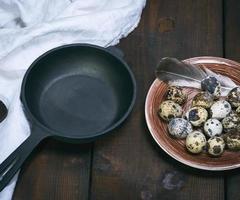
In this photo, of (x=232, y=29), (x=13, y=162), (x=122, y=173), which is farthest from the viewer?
(x=232, y=29)

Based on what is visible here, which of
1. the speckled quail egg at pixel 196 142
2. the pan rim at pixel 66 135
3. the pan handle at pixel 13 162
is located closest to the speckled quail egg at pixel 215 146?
the speckled quail egg at pixel 196 142

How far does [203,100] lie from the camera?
889 mm

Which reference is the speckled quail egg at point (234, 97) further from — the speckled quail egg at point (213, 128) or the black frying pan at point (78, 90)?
the black frying pan at point (78, 90)

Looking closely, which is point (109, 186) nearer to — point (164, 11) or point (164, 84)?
point (164, 84)

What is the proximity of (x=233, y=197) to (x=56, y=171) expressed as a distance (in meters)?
0.31

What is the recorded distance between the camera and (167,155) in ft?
2.92

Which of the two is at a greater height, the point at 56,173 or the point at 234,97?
the point at 234,97

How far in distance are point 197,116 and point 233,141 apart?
0.07 m

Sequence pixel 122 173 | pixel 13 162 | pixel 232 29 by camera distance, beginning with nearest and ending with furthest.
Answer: pixel 13 162 < pixel 122 173 < pixel 232 29

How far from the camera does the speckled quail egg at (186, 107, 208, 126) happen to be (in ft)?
2.85

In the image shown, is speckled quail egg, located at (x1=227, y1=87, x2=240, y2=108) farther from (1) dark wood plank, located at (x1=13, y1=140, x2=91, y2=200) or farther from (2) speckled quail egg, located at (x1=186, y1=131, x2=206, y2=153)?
(1) dark wood plank, located at (x1=13, y1=140, x2=91, y2=200)

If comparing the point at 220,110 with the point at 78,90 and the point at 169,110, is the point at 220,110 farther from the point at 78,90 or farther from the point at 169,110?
the point at 78,90

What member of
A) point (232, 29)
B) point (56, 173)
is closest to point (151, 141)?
point (56, 173)

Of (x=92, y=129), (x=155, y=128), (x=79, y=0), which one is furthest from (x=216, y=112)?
(x=79, y=0)
